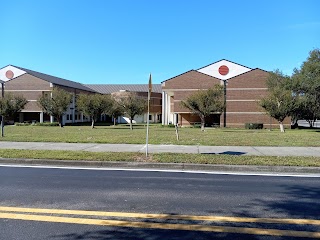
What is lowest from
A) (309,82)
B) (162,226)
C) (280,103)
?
(162,226)

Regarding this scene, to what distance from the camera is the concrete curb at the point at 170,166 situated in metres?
8.62

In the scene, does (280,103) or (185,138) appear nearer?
(185,138)

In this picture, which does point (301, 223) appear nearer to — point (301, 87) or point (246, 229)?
point (246, 229)

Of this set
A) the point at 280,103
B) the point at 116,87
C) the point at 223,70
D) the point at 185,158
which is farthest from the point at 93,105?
the point at 116,87

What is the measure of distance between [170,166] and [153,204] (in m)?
3.81

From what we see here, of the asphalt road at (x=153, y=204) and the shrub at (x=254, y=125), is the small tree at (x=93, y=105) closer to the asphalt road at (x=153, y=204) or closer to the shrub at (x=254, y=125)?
the shrub at (x=254, y=125)

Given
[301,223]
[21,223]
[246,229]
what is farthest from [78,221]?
[301,223]

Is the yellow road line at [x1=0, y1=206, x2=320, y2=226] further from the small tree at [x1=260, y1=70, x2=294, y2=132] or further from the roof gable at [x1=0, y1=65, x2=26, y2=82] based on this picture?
the roof gable at [x1=0, y1=65, x2=26, y2=82]

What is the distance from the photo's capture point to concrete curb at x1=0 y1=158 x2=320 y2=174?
28.3 feet

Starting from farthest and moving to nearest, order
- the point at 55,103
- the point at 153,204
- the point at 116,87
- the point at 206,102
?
the point at 116,87, the point at 55,103, the point at 206,102, the point at 153,204

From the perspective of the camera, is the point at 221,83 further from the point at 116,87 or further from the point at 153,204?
the point at 116,87

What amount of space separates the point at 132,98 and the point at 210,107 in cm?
1169

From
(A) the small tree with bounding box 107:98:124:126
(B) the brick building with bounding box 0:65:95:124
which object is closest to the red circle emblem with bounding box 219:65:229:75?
(A) the small tree with bounding box 107:98:124:126

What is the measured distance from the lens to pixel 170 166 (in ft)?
29.9
